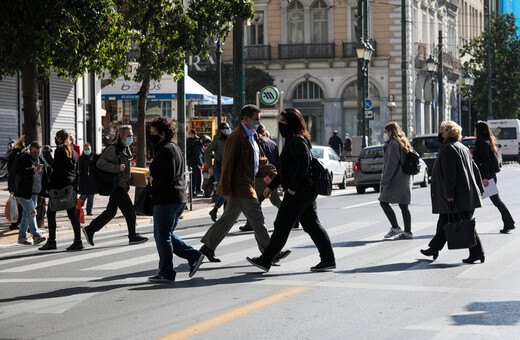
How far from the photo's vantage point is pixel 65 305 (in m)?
8.30

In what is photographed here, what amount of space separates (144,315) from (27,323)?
93cm

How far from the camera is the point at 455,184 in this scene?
10.6 m

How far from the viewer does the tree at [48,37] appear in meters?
15.2

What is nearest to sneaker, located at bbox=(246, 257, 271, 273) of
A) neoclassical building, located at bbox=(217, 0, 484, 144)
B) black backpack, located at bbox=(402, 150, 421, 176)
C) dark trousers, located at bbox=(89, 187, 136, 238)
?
dark trousers, located at bbox=(89, 187, 136, 238)

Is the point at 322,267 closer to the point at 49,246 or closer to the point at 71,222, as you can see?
the point at 71,222

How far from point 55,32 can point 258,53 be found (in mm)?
41161

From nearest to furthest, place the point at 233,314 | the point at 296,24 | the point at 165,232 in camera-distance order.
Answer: the point at 233,314 < the point at 165,232 < the point at 296,24

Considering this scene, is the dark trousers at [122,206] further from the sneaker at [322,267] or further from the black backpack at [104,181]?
Result: the sneaker at [322,267]

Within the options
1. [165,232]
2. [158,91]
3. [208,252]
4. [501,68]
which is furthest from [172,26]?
[501,68]

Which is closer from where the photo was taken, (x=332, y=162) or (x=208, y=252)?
(x=208, y=252)

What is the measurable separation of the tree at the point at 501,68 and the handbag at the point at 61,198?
5371 cm

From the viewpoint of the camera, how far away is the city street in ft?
23.1

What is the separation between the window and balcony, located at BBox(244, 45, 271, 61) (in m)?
0.52

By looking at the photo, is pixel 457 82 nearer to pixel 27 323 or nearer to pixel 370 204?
pixel 370 204
